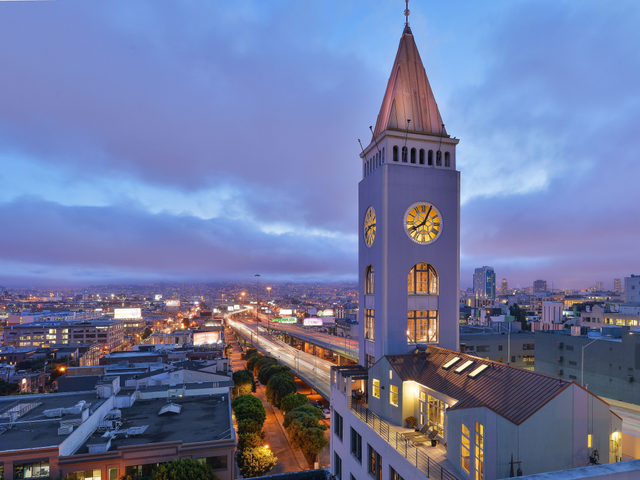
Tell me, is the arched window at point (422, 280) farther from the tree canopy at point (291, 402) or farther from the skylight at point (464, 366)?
the tree canopy at point (291, 402)

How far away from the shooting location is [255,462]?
43.4 metres

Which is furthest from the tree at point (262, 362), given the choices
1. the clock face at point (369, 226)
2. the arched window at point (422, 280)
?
the arched window at point (422, 280)

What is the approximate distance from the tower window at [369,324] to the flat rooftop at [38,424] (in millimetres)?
30675

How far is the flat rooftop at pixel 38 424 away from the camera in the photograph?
36897mm

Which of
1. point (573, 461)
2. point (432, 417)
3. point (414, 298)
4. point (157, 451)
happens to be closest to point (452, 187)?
point (414, 298)

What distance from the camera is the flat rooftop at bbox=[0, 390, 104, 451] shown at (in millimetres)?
36897

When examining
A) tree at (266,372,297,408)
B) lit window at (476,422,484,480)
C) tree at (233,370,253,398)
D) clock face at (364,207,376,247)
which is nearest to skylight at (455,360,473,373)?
lit window at (476,422,484,480)

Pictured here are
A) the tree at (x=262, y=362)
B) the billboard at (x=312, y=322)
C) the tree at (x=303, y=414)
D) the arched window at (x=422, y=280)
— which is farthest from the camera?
the billboard at (x=312, y=322)

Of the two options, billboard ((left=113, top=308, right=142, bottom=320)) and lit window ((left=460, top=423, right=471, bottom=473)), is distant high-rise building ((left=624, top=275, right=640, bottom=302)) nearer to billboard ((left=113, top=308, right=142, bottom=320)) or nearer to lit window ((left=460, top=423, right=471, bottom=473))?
lit window ((left=460, top=423, right=471, bottom=473))

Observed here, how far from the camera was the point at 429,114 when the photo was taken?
31.2 m

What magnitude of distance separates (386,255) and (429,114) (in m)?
12.3

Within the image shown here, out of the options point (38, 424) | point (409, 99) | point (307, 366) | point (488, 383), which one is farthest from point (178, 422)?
point (307, 366)

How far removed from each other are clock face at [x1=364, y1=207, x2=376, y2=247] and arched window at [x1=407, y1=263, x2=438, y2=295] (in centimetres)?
410

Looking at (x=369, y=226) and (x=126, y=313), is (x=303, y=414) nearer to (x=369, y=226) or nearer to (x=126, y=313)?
(x=369, y=226)
